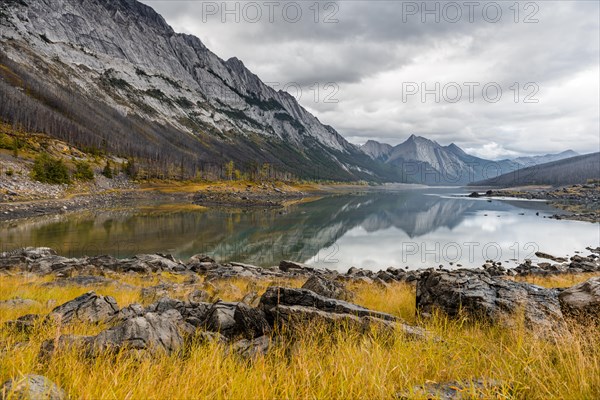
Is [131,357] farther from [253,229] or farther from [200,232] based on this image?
[253,229]

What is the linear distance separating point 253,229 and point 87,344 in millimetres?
39891

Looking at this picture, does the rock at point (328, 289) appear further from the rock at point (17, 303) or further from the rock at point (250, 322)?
the rock at point (17, 303)

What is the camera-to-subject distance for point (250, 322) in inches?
213

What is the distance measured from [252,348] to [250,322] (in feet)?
3.32

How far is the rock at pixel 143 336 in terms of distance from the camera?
3897 millimetres

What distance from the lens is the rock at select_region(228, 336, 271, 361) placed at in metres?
4.11

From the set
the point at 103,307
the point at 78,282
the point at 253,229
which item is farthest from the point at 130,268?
the point at 253,229

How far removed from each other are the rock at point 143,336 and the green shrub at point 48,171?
79.4 metres

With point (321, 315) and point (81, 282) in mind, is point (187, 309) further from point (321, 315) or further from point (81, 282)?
point (81, 282)

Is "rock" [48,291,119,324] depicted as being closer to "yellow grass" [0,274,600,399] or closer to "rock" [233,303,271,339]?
"yellow grass" [0,274,600,399]

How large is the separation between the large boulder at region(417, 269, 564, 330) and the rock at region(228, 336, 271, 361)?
3.57 metres

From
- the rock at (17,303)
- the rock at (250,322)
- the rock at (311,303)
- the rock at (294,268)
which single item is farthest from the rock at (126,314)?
the rock at (294,268)

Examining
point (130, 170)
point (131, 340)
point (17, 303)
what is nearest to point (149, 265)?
point (17, 303)

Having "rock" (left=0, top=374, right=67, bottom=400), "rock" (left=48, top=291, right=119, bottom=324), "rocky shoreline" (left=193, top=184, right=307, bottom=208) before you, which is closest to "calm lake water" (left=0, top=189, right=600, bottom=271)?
"rock" (left=48, top=291, right=119, bottom=324)
